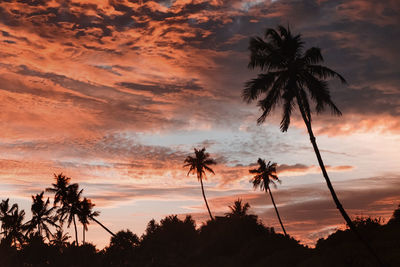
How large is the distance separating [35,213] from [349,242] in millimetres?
67273

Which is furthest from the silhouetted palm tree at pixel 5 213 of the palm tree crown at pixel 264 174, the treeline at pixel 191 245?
the palm tree crown at pixel 264 174

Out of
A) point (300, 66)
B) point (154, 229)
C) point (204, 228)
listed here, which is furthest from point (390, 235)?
point (154, 229)

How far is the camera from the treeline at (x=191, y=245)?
30.8 metres

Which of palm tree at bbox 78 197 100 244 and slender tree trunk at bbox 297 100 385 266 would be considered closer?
slender tree trunk at bbox 297 100 385 266

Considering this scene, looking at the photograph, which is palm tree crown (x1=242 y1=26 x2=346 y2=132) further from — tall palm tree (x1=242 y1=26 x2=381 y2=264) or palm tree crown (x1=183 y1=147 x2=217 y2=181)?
palm tree crown (x1=183 y1=147 x2=217 y2=181)

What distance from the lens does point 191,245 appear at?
6309 centimetres

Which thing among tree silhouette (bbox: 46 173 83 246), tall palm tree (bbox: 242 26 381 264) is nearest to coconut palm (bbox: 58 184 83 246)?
tree silhouette (bbox: 46 173 83 246)

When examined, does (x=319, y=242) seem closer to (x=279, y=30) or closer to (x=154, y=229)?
(x=279, y=30)

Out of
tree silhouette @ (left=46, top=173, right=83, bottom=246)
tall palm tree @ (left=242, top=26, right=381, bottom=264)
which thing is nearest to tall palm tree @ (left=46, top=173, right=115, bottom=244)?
tree silhouette @ (left=46, top=173, right=83, bottom=246)

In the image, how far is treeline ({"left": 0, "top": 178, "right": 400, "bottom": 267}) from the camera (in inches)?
1214

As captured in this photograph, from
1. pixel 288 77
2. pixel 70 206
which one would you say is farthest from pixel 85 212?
pixel 288 77

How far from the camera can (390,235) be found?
30172 mm

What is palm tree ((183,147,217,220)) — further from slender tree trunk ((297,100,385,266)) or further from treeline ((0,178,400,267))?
slender tree trunk ((297,100,385,266))

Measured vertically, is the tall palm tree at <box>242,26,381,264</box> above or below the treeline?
above
